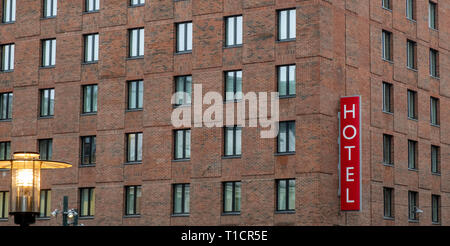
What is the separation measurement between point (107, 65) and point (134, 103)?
3000 millimetres

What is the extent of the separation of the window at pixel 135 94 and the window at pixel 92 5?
5561 mm

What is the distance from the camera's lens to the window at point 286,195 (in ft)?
153

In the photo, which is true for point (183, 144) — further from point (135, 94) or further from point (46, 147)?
point (46, 147)

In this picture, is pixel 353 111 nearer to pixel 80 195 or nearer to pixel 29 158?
pixel 80 195

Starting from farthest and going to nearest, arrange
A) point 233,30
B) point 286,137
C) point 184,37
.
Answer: point 184,37 → point 233,30 → point 286,137

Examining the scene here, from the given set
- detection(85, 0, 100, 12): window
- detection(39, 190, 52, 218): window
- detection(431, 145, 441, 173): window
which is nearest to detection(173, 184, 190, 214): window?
detection(39, 190, 52, 218): window

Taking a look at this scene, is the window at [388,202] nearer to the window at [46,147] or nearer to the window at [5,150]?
the window at [46,147]

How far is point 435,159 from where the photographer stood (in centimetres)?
5675

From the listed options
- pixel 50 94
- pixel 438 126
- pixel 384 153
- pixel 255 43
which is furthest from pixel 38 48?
pixel 438 126

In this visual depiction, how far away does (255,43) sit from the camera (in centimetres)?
4859

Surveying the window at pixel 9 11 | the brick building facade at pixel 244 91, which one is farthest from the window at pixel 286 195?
the window at pixel 9 11

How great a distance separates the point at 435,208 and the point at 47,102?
25633mm

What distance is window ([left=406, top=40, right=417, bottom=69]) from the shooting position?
5491 cm

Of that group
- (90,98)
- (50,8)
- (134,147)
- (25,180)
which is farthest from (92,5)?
(25,180)
